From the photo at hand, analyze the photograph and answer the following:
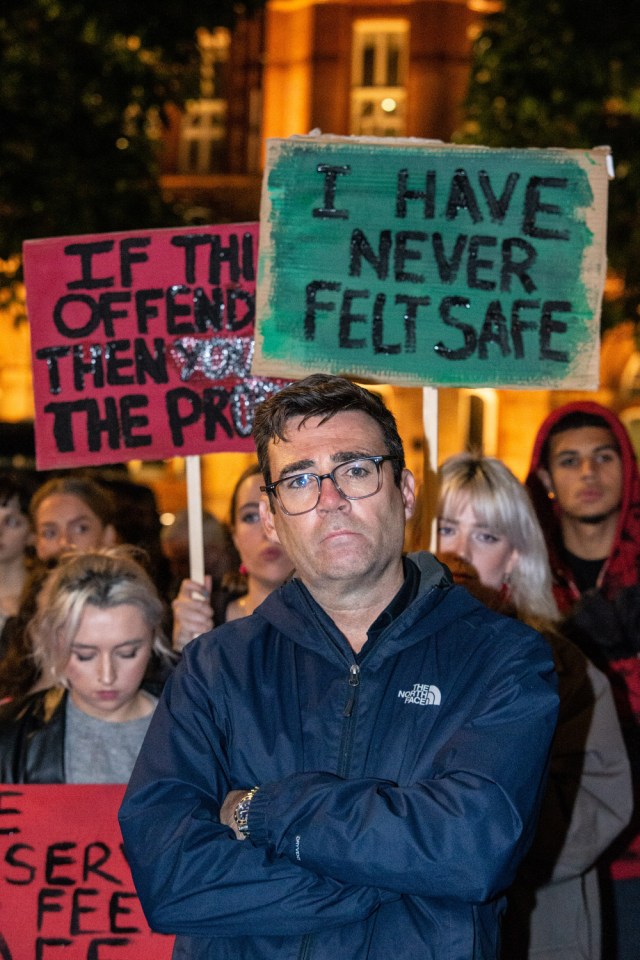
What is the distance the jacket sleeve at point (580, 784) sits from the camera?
3480 mm

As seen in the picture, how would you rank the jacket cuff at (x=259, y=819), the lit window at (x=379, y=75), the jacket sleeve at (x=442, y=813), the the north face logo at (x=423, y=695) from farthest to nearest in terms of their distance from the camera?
the lit window at (x=379, y=75) → the the north face logo at (x=423, y=695) → the jacket cuff at (x=259, y=819) → the jacket sleeve at (x=442, y=813)

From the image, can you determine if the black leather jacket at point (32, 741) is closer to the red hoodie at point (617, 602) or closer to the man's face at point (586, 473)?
the red hoodie at point (617, 602)

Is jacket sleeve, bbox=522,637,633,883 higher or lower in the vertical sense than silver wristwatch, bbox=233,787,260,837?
lower

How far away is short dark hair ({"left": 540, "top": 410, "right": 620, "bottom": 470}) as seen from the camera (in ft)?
16.5

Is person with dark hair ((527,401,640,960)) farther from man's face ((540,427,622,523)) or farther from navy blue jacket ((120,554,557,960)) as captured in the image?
navy blue jacket ((120,554,557,960))

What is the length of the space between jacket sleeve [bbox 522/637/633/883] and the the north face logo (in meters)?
1.11

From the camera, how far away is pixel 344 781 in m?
2.35

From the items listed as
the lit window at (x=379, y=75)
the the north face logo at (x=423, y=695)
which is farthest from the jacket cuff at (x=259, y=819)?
the lit window at (x=379, y=75)

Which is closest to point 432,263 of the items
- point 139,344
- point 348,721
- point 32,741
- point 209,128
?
point 139,344

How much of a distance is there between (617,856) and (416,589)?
1.75m

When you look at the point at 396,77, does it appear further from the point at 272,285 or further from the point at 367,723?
the point at 367,723

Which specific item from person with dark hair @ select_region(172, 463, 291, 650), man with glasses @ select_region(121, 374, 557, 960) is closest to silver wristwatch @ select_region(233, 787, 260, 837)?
man with glasses @ select_region(121, 374, 557, 960)

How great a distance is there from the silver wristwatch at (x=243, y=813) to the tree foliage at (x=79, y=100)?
868 centimetres

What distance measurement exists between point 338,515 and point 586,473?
2570mm
